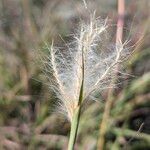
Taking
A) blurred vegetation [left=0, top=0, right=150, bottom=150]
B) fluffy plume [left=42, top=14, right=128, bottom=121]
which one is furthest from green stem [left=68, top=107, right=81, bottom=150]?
blurred vegetation [left=0, top=0, right=150, bottom=150]

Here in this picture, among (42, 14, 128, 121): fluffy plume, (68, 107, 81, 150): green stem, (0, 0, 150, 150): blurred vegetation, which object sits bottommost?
(0, 0, 150, 150): blurred vegetation

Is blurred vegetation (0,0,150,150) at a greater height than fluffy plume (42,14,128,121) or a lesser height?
lesser

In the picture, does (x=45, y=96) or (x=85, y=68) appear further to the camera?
(x=45, y=96)

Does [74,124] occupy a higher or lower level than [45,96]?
higher

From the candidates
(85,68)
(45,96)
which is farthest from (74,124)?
(45,96)

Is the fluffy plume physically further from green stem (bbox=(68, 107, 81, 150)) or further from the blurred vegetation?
the blurred vegetation

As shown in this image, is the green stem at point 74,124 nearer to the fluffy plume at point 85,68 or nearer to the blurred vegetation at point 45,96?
the fluffy plume at point 85,68

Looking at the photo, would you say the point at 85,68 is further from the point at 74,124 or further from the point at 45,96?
the point at 45,96
